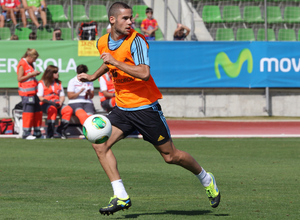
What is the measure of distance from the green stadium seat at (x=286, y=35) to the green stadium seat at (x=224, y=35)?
1785 millimetres

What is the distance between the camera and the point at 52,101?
1594cm

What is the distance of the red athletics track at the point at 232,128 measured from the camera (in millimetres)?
17109

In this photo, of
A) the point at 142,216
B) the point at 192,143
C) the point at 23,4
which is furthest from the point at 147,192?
the point at 23,4

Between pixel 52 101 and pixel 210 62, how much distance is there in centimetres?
721

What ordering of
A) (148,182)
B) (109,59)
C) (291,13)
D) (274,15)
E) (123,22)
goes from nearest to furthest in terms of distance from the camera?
(109,59) < (123,22) < (148,182) < (274,15) < (291,13)

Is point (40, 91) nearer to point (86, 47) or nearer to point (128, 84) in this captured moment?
point (86, 47)

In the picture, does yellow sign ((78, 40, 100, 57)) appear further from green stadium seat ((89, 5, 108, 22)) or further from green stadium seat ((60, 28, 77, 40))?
green stadium seat ((89, 5, 108, 22))

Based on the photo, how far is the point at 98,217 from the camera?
6.24 meters

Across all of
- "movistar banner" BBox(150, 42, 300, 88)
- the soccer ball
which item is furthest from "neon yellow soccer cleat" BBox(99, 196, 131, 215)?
"movistar banner" BBox(150, 42, 300, 88)

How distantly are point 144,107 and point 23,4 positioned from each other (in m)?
16.2

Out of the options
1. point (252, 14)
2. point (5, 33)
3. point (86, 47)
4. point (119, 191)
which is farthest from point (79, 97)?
point (252, 14)

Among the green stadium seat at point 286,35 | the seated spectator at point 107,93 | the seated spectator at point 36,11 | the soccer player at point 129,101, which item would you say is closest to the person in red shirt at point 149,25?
the seated spectator at point 36,11

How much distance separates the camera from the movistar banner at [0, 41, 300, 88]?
67.5ft

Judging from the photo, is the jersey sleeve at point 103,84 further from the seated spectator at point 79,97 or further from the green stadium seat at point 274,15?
the green stadium seat at point 274,15
